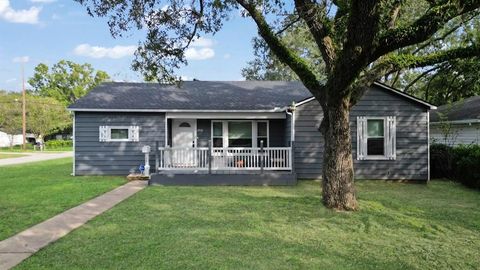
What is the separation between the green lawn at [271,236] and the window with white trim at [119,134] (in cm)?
555

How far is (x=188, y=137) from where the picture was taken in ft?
53.9

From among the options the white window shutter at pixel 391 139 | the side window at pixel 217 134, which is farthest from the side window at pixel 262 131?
the white window shutter at pixel 391 139

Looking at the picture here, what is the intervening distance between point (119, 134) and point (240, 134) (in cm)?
464

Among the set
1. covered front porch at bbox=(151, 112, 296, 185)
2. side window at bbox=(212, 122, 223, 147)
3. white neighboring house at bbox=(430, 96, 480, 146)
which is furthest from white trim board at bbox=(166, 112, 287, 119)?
white neighboring house at bbox=(430, 96, 480, 146)

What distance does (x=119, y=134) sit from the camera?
15.4 metres

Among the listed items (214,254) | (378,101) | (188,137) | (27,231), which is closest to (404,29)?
(214,254)

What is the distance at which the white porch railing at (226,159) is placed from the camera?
13.5m

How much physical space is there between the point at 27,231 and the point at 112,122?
351 inches

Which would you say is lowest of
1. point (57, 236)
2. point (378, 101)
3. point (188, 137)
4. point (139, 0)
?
point (57, 236)

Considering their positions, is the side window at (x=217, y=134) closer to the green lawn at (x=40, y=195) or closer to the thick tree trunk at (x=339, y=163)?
the green lawn at (x=40, y=195)

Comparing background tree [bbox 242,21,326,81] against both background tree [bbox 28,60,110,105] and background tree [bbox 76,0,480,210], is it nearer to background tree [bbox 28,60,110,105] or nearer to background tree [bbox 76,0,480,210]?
background tree [bbox 76,0,480,210]

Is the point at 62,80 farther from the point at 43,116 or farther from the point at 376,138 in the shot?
the point at 376,138

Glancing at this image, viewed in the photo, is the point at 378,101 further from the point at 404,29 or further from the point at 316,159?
the point at 404,29

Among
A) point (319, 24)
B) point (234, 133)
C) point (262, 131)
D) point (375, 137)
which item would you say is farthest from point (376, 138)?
point (319, 24)
